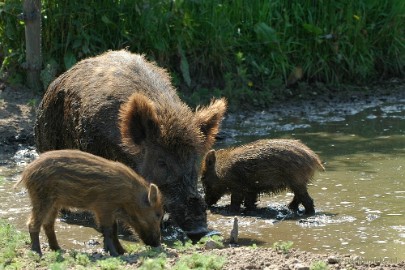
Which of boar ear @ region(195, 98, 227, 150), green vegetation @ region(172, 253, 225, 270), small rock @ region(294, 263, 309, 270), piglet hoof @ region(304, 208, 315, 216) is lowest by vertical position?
piglet hoof @ region(304, 208, 315, 216)

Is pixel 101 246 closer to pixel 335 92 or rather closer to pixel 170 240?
pixel 170 240

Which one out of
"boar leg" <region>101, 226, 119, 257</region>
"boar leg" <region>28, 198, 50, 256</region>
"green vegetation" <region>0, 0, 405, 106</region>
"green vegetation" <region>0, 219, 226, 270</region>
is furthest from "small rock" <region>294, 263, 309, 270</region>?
"green vegetation" <region>0, 0, 405, 106</region>

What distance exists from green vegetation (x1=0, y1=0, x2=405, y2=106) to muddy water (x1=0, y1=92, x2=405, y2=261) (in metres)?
0.68

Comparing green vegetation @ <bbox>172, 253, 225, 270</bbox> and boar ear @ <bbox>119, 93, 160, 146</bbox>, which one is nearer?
green vegetation @ <bbox>172, 253, 225, 270</bbox>

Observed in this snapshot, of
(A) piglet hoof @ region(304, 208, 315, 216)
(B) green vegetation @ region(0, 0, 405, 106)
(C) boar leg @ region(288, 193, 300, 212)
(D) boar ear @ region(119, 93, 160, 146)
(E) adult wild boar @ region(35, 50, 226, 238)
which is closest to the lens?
(E) adult wild boar @ region(35, 50, 226, 238)

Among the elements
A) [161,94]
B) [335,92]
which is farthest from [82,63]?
[335,92]

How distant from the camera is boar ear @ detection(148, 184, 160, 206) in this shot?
23.3 ft

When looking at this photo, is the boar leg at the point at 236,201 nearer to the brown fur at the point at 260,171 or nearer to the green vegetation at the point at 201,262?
the brown fur at the point at 260,171

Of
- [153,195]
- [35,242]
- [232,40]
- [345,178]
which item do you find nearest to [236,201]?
[345,178]

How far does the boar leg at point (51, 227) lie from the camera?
7167mm

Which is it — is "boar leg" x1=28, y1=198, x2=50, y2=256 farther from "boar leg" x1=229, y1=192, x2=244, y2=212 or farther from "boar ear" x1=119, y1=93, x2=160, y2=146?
"boar leg" x1=229, y1=192, x2=244, y2=212

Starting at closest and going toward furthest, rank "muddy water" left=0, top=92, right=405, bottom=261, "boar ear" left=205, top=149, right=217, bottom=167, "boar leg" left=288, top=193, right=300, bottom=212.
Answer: "muddy water" left=0, top=92, right=405, bottom=261
"boar leg" left=288, top=193, right=300, bottom=212
"boar ear" left=205, top=149, right=217, bottom=167

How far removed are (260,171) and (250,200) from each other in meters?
0.30

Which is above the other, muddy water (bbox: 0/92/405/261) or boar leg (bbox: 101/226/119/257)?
boar leg (bbox: 101/226/119/257)
